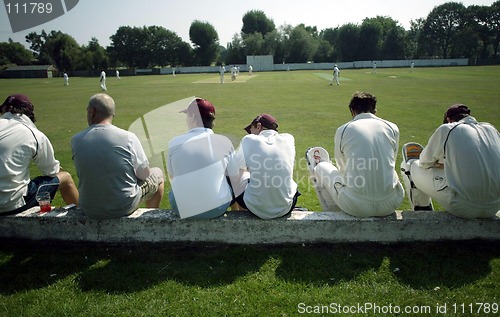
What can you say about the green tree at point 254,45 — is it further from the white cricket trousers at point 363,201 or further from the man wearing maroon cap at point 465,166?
the white cricket trousers at point 363,201

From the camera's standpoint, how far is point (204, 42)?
3775 inches

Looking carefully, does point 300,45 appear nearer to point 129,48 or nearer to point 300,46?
point 300,46

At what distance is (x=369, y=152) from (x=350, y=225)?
0.77m

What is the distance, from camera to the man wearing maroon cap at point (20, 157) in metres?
3.42

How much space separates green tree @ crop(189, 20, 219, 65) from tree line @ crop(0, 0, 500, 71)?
269mm

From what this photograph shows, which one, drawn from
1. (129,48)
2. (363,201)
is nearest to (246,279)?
(363,201)

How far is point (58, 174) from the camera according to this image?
161 inches

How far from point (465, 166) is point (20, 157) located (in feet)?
14.1

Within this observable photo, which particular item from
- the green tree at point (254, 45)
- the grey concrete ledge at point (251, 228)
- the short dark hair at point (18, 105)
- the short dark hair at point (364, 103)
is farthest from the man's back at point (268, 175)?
the green tree at point (254, 45)

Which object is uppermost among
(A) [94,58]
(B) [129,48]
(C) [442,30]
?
(C) [442,30]

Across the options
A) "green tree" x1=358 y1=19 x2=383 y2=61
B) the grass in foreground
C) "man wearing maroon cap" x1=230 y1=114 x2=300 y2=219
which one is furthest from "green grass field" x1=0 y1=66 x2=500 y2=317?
"green tree" x1=358 y1=19 x2=383 y2=61

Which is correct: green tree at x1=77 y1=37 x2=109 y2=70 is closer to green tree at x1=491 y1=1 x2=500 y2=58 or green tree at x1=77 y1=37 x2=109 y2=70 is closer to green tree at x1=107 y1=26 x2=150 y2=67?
green tree at x1=107 y1=26 x2=150 y2=67

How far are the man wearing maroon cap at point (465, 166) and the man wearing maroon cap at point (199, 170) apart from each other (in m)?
2.08

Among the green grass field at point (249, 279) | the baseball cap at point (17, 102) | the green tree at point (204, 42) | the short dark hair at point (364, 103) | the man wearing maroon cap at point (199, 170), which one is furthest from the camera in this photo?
the green tree at point (204, 42)
